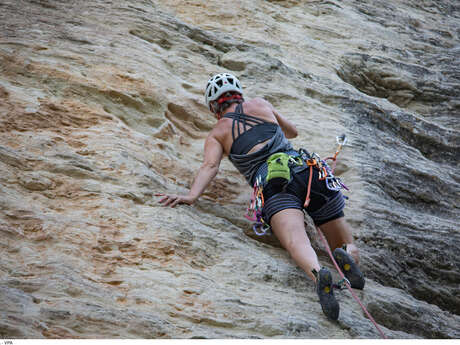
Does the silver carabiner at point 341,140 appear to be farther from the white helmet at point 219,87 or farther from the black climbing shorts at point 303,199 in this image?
the white helmet at point 219,87

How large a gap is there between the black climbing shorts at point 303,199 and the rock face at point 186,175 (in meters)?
0.45

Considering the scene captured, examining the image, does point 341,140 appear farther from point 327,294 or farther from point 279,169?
point 327,294

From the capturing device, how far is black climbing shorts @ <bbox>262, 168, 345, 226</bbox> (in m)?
4.53

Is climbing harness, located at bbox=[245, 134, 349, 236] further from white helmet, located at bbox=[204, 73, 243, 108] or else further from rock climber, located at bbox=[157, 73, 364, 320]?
white helmet, located at bbox=[204, 73, 243, 108]

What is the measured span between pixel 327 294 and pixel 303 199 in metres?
1.14

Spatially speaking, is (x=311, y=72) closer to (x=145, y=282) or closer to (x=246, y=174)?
(x=246, y=174)

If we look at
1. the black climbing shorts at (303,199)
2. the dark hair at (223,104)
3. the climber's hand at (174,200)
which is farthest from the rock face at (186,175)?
the dark hair at (223,104)

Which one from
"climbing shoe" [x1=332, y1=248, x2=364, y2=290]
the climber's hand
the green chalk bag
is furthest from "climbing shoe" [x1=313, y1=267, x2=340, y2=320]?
the climber's hand

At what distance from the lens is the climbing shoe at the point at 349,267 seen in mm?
4305

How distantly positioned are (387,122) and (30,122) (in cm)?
529

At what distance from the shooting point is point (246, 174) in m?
5.07

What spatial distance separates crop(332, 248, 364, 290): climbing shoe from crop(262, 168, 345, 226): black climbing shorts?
0.53 m

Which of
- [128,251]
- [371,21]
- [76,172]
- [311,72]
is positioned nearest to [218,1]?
[311,72]

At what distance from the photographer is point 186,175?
17.6 ft
